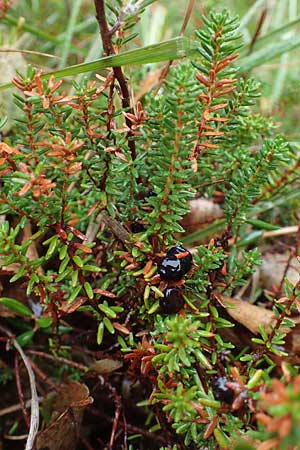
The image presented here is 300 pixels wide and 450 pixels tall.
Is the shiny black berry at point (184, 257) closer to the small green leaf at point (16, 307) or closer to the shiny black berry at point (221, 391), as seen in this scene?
the shiny black berry at point (221, 391)

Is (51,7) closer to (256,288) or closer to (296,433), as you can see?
(256,288)

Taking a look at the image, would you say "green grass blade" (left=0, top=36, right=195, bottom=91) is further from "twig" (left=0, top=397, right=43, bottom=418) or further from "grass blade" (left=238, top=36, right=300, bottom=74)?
"twig" (left=0, top=397, right=43, bottom=418)

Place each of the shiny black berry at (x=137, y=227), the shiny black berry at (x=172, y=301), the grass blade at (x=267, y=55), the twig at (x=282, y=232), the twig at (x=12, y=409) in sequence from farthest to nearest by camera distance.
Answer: the grass blade at (x=267, y=55)
the twig at (x=282, y=232)
the twig at (x=12, y=409)
the shiny black berry at (x=137, y=227)
the shiny black berry at (x=172, y=301)

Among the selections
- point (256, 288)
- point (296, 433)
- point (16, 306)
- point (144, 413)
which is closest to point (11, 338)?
point (16, 306)

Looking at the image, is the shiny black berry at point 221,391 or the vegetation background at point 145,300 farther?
the shiny black berry at point 221,391

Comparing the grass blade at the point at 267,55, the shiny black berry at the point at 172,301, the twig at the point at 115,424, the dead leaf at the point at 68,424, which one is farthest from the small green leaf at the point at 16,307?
the grass blade at the point at 267,55

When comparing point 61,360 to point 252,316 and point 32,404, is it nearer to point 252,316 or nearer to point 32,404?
point 32,404

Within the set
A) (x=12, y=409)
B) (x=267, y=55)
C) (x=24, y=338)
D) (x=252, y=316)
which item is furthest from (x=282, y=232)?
(x=12, y=409)

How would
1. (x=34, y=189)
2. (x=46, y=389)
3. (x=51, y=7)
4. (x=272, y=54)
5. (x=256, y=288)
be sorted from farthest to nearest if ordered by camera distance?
(x=51, y=7) → (x=272, y=54) → (x=256, y=288) → (x=46, y=389) → (x=34, y=189)
